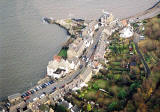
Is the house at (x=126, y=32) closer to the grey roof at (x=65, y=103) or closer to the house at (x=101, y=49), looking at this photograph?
the house at (x=101, y=49)

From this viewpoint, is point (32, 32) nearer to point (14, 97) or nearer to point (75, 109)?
point (14, 97)

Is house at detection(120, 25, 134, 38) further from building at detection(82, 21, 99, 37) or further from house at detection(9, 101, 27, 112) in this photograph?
house at detection(9, 101, 27, 112)

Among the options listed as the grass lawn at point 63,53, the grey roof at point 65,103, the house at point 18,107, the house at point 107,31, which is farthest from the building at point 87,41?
the house at point 18,107

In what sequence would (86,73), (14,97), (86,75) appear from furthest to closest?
(86,73)
(86,75)
(14,97)

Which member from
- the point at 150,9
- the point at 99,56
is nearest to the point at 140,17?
the point at 150,9

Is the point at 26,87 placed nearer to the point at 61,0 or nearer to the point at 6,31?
the point at 6,31

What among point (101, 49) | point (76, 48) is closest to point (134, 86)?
point (101, 49)

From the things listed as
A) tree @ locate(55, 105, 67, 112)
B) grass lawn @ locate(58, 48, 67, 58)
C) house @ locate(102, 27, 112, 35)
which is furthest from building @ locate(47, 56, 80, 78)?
house @ locate(102, 27, 112, 35)
